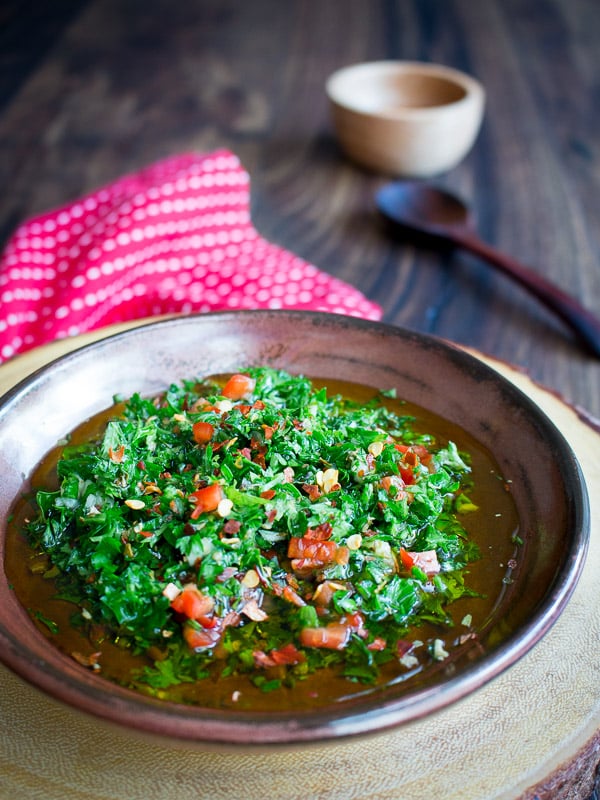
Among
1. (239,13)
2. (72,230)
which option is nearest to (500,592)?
(72,230)

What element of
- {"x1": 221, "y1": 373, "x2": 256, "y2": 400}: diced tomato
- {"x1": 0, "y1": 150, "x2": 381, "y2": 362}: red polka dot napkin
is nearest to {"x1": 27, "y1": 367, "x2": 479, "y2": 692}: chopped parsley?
{"x1": 221, "y1": 373, "x2": 256, "y2": 400}: diced tomato

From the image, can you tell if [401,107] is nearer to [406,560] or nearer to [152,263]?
[152,263]

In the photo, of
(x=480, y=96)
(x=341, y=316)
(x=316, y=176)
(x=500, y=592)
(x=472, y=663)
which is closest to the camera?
(x=472, y=663)

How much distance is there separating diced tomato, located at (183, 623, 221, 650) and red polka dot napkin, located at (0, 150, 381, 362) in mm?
2321

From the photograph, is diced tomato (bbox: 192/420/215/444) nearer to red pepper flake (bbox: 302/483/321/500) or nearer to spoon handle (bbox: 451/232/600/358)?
red pepper flake (bbox: 302/483/321/500)

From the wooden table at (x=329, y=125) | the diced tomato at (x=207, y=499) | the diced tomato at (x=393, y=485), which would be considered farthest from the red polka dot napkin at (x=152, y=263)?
the diced tomato at (x=207, y=499)

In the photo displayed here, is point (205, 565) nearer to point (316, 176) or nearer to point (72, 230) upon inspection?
point (72, 230)

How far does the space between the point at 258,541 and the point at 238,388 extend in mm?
825

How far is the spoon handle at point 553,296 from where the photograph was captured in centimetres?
517

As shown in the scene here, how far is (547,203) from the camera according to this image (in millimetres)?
6773

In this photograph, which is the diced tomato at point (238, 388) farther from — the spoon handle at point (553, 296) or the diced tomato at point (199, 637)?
the spoon handle at point (553, 296)

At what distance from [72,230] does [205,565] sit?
11.0 feet

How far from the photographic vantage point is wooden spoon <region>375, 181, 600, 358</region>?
5.21 m

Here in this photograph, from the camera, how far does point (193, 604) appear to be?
2.63 metres
